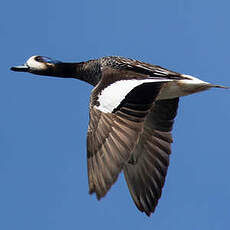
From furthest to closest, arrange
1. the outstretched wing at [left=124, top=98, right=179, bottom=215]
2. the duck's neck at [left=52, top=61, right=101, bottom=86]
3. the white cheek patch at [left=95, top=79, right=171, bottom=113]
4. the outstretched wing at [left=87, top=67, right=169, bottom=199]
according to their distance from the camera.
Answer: the duck's neck at [left=52, top=61, right=101, bottom=86]
the outstretched wing at [left=124, top=98, right=179, bottom=215]
the white cheek patch at [left=95, top=79, right=171, bottom=113]
the outstretched wing at [left=87, top=67, right=169, bottom=199]

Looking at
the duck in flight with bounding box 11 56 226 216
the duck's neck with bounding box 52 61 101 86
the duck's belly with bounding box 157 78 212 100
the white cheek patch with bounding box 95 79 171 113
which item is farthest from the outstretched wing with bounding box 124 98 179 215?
the white cheek patch with bounding box 95 79 171 113

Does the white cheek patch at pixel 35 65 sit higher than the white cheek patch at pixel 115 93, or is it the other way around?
the white cheek patch at pixel 35 65

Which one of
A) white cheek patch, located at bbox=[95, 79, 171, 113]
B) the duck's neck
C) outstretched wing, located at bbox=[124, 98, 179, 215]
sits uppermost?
the duck's neck

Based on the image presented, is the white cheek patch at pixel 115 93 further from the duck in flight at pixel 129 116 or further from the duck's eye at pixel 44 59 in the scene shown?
the duck's eye at pixel 44 59

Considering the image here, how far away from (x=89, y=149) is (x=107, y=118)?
0.35 metres

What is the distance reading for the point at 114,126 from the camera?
597 centimetres

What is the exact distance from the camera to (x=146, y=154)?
822 cm

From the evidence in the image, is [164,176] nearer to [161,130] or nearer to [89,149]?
[161,130]

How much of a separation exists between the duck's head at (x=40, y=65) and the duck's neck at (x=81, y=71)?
0.09m

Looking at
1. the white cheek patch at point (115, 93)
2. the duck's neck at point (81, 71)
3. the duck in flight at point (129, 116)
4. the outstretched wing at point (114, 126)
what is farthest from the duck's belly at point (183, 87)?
the duck's neck at point (81, 71)

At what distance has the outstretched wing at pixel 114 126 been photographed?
5.77 m

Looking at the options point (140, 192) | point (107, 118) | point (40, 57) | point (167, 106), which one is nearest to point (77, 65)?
point (40, 57)

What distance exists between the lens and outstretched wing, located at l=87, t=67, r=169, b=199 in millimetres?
5773

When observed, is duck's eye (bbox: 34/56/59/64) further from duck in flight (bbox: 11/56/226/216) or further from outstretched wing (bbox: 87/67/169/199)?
outstretched wing (bbox: 87/67/169/199)
